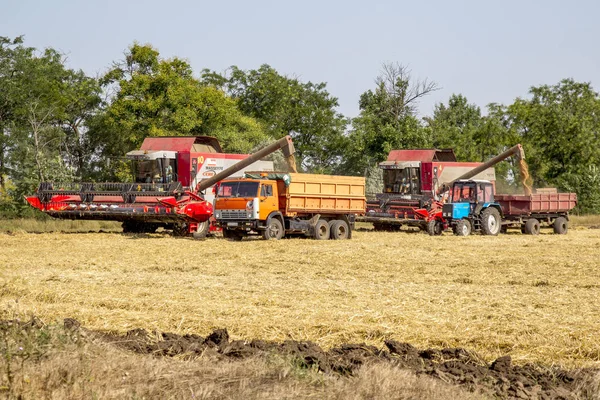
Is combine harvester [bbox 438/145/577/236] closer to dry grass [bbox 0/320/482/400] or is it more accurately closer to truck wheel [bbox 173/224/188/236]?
truck wheel [bbox 173/224/188/236]

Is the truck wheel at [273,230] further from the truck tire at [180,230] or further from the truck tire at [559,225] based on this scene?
the truck tire at [559,225]

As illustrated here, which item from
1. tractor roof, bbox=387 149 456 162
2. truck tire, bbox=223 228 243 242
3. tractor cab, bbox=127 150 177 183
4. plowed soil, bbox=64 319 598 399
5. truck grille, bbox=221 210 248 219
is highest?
tractor roof, bbox=387 149 456 162

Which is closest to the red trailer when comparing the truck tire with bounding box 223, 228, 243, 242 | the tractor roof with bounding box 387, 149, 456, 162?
the tractor roof with bounding box 387, 149, 456, 162

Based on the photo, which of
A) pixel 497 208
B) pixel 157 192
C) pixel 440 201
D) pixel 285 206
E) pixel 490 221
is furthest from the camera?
pixel 440 201

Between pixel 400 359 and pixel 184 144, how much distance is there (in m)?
21.5

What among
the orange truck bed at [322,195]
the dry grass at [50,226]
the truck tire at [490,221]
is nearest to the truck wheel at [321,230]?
the orange truck bed at [322,195]

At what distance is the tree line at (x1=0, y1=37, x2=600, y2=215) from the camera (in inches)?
1766

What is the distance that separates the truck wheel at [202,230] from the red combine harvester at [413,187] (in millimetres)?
6354

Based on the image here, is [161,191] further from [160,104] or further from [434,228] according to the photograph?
[160,104]

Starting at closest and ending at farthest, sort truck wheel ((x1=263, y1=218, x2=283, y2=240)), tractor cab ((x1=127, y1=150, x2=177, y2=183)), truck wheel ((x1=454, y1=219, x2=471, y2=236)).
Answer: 1. truck wheel ((x1=263, y1=218, x2=283, y2=240))
2. tractor cab ((x1=127, y1=150, x2=177, y2=183))
3. truck wheel ((x1=454, y1=219, x2=471, y2=236))

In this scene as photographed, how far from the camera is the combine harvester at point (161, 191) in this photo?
26.4m

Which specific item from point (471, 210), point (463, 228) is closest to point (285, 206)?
point (463, 228)

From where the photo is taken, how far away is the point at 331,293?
1330 cm

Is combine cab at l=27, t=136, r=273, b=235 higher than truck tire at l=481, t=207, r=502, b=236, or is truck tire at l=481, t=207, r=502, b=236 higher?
combine cab at l=27, t=136, r=273, b=235
